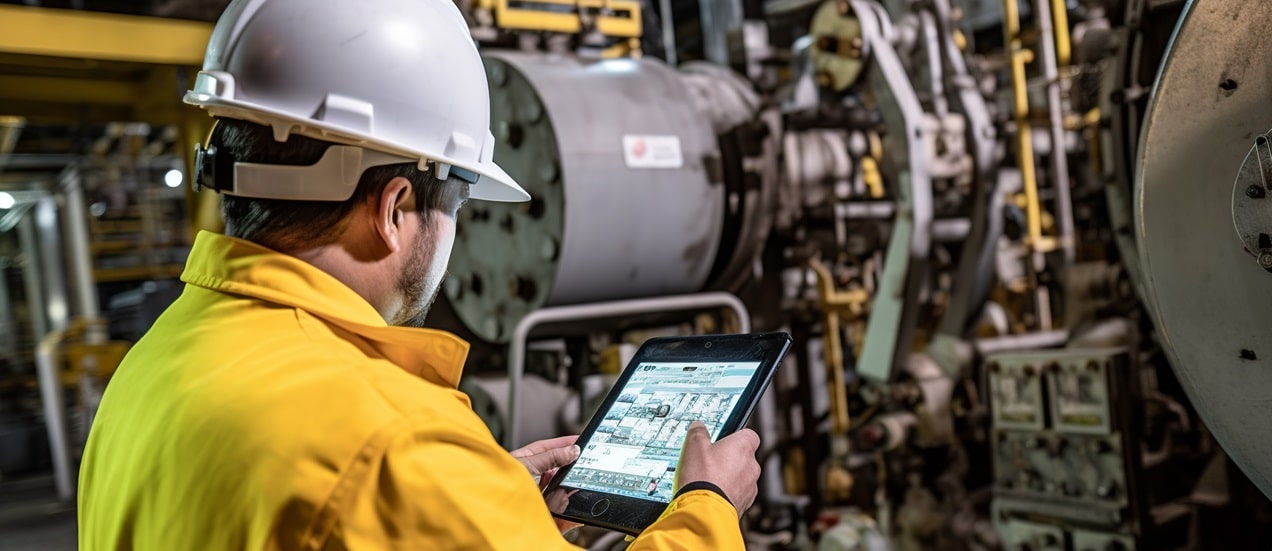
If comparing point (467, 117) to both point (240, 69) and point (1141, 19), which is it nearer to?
point (240, 69)

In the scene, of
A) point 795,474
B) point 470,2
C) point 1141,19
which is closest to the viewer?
point 1141,19

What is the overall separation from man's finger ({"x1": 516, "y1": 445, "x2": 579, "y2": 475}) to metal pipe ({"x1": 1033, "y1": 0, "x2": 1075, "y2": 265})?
2913 mm

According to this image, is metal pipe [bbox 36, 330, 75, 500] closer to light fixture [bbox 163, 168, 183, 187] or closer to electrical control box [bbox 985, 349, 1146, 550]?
light fixture [bbox 163, 168, 183, 187]

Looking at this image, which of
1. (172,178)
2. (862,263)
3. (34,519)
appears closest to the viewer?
(862,263)

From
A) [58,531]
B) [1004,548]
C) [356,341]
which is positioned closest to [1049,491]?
[1004,548]

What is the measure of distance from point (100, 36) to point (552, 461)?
3201 millimetres

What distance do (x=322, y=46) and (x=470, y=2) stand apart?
2.42 m

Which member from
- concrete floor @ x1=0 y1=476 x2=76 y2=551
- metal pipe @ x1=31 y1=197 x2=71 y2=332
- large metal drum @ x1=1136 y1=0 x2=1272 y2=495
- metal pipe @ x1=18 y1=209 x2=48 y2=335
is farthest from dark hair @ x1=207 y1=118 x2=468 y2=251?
metal pipe @ x1=18 y1=209 x2=48 y2=335

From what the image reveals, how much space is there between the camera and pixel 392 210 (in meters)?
1.30

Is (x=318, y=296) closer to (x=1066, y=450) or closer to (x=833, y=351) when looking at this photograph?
(x=1066, y=450)

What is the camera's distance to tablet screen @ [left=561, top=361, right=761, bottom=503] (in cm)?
144

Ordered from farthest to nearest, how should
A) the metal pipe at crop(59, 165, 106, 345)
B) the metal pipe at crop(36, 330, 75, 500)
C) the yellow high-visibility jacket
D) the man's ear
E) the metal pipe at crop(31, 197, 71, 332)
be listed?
the metal pipe at crop(31, 197, 71, 332), the metal pipe at crop(59, 165, 106, 345), the metal pipe at crop(36, 330, 75, 500), the man's ear, the yellow high-visibility jacket

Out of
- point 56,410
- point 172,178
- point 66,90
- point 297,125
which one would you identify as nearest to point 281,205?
point 297,125

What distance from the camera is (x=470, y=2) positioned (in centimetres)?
361
